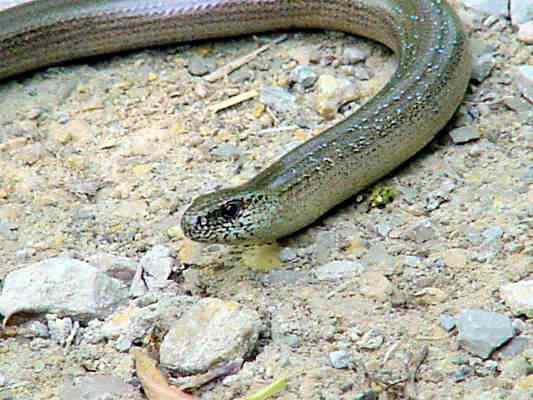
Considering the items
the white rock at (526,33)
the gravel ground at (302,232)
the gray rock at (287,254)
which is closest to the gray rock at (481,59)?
the gravel ground at (302,232)

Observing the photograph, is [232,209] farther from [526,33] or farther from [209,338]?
[526,33]

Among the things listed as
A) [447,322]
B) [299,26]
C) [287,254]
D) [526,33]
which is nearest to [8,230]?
[287,254]

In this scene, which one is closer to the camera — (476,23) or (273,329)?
(273,329)

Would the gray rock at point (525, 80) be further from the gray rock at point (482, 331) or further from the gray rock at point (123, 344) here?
the gray rock at point (123, 344)

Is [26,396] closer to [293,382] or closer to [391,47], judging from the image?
[293,382]

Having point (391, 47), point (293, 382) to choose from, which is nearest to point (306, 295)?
point (293, 382)

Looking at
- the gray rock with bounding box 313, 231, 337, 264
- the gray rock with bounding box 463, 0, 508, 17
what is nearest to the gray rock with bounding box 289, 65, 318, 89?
the gray rock with bounding box 463, 0, 508, 17

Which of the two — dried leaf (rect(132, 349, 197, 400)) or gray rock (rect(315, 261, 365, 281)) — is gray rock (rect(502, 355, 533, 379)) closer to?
gray rock (rect(315, 261, 365, 281))
